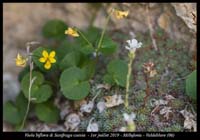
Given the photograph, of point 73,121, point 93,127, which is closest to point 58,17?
point 73,121

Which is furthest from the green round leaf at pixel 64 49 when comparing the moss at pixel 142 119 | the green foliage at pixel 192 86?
the green foliage at pixel 192 86

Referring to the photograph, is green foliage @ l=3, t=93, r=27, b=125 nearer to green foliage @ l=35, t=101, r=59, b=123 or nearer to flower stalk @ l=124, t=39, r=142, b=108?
green foliage @ l=35, t=101, r=59, b=123

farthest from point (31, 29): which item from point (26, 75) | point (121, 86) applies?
point (121, 86)

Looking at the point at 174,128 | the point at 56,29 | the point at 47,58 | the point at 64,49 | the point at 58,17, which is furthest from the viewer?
the point at 58,17

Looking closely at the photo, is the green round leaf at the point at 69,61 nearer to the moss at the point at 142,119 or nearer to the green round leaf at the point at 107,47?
the green round leaf at the point at 107,47

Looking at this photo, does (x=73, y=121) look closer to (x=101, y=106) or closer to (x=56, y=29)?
(x=101, y=106)

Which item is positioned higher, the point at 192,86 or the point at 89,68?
the point at 89,68

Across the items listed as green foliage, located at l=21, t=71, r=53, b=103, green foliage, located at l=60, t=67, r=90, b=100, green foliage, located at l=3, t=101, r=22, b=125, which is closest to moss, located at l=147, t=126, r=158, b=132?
green foliage, located at l=60, t=67, r=90, b=100
